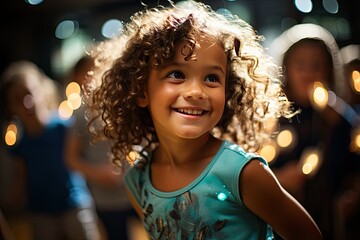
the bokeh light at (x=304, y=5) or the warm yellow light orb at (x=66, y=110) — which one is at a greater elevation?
the bokeh light at (x=304, y=5)

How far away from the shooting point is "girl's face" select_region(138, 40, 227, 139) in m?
1.29

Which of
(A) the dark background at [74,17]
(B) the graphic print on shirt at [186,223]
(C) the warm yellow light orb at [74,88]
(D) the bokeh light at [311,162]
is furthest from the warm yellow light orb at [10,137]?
(B) the graphic print on shirt at [186,223]

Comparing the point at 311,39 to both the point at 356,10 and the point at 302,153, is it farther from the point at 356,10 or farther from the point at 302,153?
the point at 302,153

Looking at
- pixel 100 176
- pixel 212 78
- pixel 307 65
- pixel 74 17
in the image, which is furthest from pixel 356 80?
pixel 74 17

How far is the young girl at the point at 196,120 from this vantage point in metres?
1.26

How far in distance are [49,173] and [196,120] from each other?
153 cm

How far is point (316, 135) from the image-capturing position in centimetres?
186

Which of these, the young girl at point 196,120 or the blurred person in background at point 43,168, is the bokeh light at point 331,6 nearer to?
the young girl at point 196,120

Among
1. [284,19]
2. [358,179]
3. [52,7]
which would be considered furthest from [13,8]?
[358,179]

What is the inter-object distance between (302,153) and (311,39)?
40 cm

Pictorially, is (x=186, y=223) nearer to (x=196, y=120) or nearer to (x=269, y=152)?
(x=196, y=120)

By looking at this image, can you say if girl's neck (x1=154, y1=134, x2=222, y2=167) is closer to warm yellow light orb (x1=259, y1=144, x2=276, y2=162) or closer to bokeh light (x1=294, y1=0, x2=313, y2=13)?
warm yellow light orb (x1=259, y1=144, x2=276, y2=162)

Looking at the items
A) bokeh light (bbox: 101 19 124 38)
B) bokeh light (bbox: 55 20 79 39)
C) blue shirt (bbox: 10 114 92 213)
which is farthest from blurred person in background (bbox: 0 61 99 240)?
bokeh light (bbox: 101 19 124 38)

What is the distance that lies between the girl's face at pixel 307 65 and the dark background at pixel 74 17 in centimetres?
10
